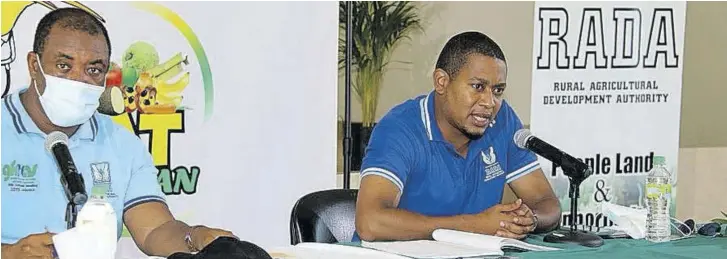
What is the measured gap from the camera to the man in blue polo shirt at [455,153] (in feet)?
10.1

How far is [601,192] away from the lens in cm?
497

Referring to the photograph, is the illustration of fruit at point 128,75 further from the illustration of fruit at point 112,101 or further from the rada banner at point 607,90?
the rada banner at point 607,90

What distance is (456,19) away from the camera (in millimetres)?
6262

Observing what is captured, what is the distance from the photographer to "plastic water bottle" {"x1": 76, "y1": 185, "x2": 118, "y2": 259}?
2076mm

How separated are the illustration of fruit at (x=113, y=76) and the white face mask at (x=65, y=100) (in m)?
0.21

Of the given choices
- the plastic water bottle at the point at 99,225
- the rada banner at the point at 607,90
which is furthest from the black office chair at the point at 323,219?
the rada banner at the point at 607,90

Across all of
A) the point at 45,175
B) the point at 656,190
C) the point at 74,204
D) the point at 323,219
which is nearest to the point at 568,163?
the point at 656,190

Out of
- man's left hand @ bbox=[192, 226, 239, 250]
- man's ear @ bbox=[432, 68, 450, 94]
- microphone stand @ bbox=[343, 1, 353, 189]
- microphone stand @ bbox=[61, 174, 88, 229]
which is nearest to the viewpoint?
microphone stand @ bbox=[61, 174, 88, 229]

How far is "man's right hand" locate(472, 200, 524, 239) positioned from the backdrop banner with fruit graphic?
1.10 m

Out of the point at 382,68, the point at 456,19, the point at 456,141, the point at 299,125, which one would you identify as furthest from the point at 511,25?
the point at 456,141

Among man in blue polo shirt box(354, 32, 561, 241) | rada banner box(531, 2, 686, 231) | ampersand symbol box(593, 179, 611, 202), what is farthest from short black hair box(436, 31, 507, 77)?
ampersand symbol box(593, 179, 611, 202)

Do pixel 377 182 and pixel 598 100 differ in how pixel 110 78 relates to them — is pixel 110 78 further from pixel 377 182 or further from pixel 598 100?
pixel 598 100

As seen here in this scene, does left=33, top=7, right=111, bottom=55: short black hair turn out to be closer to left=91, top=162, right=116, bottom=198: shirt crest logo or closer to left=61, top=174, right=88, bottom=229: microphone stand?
left=91, top=162, right=116, bottom=198: shirt crest logo

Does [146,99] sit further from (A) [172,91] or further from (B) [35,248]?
(B) [35,248]
